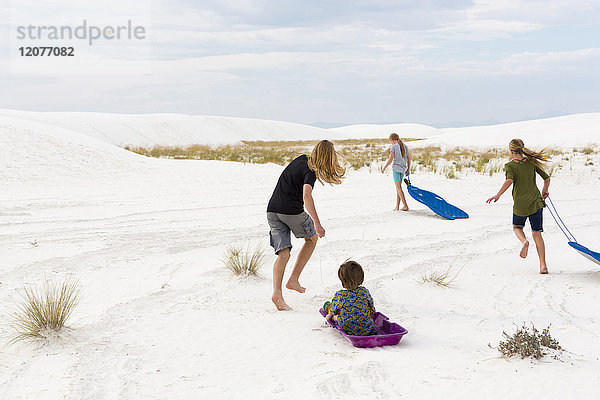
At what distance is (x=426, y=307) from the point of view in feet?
18.9

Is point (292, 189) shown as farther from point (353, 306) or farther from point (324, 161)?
point (353, 306)

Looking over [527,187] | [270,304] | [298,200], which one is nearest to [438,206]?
[527,187]

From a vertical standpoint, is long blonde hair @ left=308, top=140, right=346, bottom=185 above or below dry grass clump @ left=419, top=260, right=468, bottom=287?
above

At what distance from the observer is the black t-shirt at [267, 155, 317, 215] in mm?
5230

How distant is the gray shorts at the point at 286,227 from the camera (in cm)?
535

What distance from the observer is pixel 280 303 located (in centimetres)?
548

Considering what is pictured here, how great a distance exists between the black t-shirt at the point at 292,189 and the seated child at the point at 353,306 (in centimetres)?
86

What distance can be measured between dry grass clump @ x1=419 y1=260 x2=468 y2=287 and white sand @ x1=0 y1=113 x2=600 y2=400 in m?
0.11

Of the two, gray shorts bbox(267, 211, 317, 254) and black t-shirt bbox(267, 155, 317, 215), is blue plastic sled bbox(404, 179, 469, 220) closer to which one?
gray shorts bbox(267, 211, 317, 254)

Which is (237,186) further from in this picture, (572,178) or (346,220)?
(572,178)

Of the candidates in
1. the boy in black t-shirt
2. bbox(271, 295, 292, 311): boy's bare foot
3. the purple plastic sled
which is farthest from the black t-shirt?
the purple plastic sled

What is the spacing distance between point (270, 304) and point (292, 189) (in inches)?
49.5

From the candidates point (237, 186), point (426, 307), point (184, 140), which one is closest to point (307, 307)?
point (426, 307)

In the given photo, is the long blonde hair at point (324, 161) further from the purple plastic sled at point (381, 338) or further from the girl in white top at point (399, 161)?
the girl in white top at point (399, 161)
